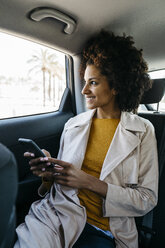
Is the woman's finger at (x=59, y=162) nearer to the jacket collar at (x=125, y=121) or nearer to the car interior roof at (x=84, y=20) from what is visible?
the jacket collar at (x=125, y=121)

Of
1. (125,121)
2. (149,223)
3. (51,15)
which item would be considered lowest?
(149,223)

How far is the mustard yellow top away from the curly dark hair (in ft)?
0.80

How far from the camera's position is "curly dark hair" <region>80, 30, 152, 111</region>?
1390 millimetres

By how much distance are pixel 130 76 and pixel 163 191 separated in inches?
32.1

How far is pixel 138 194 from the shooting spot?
106cm

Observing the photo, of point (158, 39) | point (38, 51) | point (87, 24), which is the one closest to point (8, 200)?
point (87, 24)

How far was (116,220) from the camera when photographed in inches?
42.6

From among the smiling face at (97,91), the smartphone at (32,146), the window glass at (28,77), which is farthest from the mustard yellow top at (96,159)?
the window glass at (28,77)

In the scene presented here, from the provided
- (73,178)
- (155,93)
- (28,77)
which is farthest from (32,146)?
(155,93)

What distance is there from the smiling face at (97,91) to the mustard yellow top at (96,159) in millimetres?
106

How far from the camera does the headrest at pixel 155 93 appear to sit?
154cm

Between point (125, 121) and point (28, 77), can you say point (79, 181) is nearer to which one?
point (125, 121)

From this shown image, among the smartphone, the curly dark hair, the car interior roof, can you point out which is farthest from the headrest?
the smartphone

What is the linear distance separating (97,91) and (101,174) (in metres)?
0.55
